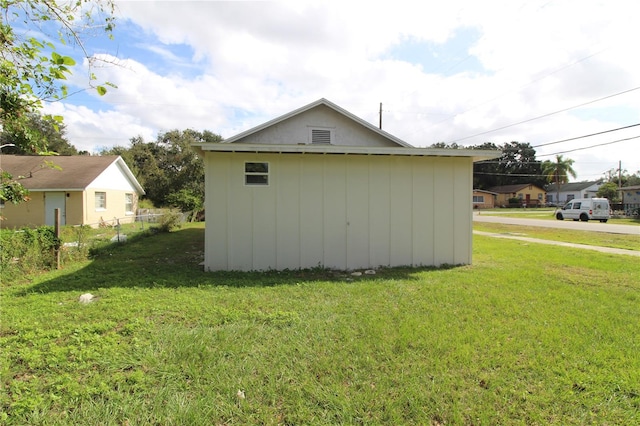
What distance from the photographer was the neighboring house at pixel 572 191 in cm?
5131

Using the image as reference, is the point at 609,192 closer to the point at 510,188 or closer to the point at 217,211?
the point at 510,188

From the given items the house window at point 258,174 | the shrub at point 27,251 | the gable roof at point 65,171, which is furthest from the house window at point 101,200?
the house window at point 258,174

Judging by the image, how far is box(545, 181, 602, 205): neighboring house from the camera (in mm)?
51312

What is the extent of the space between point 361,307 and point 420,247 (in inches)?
140

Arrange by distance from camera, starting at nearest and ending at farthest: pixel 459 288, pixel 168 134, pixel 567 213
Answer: pixel 459 288, pixel 567 213, pixel 168 134

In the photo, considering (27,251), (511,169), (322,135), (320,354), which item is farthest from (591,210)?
(511,169)

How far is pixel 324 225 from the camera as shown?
282 inches

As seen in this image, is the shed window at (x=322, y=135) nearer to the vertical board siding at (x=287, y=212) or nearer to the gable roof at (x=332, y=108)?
the gable roof at (x=332, y=108)

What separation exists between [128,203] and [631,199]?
44250 mm

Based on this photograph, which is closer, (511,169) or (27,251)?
(27,251)

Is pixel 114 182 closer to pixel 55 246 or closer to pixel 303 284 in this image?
pixel 55 246

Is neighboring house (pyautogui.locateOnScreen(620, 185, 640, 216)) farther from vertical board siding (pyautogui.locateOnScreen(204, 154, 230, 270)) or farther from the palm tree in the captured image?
vertical board siding (pyautogui.locateOnScreen(204, 154, 230, 270))

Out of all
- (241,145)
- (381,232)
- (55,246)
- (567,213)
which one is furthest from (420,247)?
(567,213)

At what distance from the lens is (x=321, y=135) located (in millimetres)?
12219
